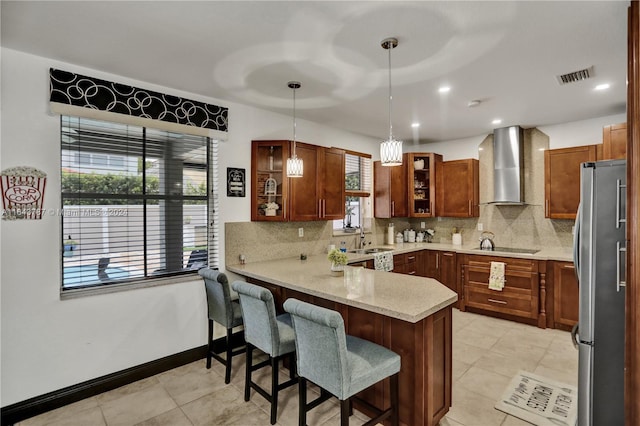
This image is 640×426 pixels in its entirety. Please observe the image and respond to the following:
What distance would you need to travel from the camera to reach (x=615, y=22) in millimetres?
2062

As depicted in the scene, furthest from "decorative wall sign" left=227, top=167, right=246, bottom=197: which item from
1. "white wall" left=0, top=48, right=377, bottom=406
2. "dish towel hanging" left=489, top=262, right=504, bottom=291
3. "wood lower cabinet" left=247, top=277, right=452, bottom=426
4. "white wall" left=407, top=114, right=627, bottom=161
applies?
"white wall" left=407, top=114, right=627, bottom=161

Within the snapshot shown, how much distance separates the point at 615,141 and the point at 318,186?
127 inches

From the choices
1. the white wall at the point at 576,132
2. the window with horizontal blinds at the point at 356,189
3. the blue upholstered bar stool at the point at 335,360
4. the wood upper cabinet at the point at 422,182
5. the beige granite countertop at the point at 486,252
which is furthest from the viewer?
the wood upper cabinet at the point at 422,182

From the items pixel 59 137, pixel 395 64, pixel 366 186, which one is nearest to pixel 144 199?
pixel 59 137

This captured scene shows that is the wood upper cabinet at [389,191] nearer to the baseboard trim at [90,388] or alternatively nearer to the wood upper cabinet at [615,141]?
the wood upper cabinet at [615,141]

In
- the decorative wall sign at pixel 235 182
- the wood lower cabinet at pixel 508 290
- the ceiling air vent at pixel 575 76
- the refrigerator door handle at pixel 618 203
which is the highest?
the ceiling air vent at pixel 575 76

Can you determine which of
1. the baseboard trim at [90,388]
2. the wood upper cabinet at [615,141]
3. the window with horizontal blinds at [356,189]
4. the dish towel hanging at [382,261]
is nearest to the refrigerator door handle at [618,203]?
the wood upper cabinet at [615,141]

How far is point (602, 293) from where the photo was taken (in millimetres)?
1829

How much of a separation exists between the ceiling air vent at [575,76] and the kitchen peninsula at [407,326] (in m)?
2.23

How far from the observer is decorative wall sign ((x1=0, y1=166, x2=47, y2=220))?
235 cm

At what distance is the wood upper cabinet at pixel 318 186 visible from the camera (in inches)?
150

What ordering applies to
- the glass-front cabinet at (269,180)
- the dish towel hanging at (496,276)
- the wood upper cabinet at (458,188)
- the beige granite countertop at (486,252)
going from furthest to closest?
the wood upper cabinet at (458,188) → the dish towel hanging at (496,276) → the beige granite countertop at (486,252) → the glass-front cabinet at (269,180)

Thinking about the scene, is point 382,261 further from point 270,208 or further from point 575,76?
point 575,76

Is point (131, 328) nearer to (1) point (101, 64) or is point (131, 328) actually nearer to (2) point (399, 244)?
(1) point (101, 64)
